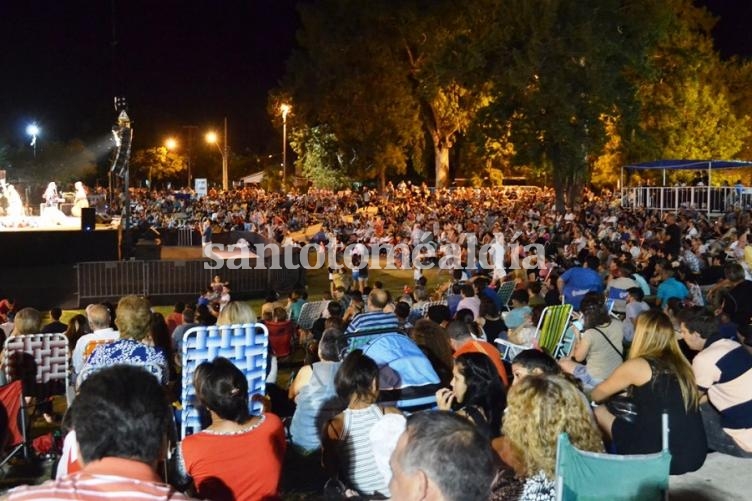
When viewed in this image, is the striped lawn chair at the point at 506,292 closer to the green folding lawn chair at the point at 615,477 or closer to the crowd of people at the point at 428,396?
the crowd of people at the point at 428,396

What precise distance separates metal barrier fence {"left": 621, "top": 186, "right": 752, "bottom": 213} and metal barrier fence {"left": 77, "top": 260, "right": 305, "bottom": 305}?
16205 millimetres

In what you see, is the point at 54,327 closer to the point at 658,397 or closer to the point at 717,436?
the point at 658,397

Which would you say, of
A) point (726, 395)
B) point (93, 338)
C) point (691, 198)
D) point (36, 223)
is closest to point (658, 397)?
point (726, 395)

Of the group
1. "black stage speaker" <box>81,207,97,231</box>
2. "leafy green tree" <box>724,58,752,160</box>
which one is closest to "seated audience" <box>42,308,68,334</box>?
"black stage speaker" <box>81,207,97,231</box>

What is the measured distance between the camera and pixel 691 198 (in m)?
29.5

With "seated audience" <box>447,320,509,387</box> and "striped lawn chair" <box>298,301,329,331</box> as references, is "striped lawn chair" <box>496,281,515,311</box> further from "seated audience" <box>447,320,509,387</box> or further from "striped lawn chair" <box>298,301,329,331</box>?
"seated audience" <box>447,320,509,387</box>

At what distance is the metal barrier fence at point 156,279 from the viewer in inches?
659

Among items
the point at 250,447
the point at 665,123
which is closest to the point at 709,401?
the point at 250,447

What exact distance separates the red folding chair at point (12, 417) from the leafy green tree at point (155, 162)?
7297 centimetres

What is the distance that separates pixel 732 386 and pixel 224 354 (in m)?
3.71

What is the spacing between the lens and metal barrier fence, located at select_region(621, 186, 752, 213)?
2703 centimetres

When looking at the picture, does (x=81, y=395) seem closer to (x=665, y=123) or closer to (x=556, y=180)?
(x=556, y=180)

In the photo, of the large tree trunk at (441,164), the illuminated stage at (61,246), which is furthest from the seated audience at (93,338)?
the large tree trunk at (441,164)

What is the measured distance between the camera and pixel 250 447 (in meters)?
3.78
